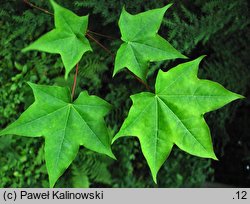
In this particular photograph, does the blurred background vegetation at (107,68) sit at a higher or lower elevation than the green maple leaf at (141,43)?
lower

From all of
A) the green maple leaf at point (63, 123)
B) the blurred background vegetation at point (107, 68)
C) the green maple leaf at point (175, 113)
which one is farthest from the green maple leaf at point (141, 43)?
the blurred background vegetation at point (107, 68)

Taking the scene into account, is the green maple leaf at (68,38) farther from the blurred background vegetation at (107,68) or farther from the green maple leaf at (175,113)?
the blurred background vegetation at (107,68)

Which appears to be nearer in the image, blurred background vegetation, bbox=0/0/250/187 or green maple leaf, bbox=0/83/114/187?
green maple leaf, bbox=0/83/114/187

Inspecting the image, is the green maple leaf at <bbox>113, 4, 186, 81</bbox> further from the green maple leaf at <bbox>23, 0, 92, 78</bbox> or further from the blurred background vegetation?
the blurred background vegetation

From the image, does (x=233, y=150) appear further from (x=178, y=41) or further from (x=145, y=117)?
(x=145, y=117)

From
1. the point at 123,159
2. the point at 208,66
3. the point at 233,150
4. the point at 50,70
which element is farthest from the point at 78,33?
the point at 233,150

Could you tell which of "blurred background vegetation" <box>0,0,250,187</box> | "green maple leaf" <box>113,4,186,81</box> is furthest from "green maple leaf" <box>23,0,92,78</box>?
"blurred background vegetation" <box>0,0,250,187</box>
